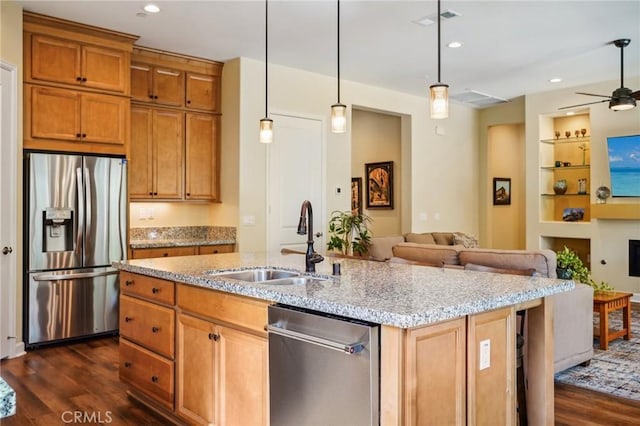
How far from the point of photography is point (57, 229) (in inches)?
182

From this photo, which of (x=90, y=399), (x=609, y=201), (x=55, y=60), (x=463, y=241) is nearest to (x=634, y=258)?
(x=609, y=201)

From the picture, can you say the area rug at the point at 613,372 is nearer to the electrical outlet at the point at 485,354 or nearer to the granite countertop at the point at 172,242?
the electrical outlet at the point at 485,354

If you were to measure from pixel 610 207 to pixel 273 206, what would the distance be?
4.59 m

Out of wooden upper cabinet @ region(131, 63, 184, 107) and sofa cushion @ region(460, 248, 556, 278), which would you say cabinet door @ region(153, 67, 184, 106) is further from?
sofa cushion @ region(460, 248, 556, 278)

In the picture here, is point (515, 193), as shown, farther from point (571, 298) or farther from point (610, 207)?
point (571, 298)

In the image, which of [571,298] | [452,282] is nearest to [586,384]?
[571,298]

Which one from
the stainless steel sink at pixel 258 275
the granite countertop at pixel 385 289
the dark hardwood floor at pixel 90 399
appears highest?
the granite countertop at pixel 385 289

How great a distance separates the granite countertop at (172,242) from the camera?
17.2ft

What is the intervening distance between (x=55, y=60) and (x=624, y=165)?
6.92 meters

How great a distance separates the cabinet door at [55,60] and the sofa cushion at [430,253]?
3396 millimetres

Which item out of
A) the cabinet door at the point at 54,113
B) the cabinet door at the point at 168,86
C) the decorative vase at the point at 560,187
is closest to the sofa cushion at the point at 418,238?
the decorative vase at the point at 560,187

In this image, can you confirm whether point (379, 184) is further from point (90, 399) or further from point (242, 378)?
point (242, 378)

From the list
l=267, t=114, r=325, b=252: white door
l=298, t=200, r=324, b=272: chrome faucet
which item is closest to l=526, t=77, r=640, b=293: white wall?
l=267, t=114, r=325, b=252: white door

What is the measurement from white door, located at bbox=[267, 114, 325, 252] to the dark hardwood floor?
2.50m
